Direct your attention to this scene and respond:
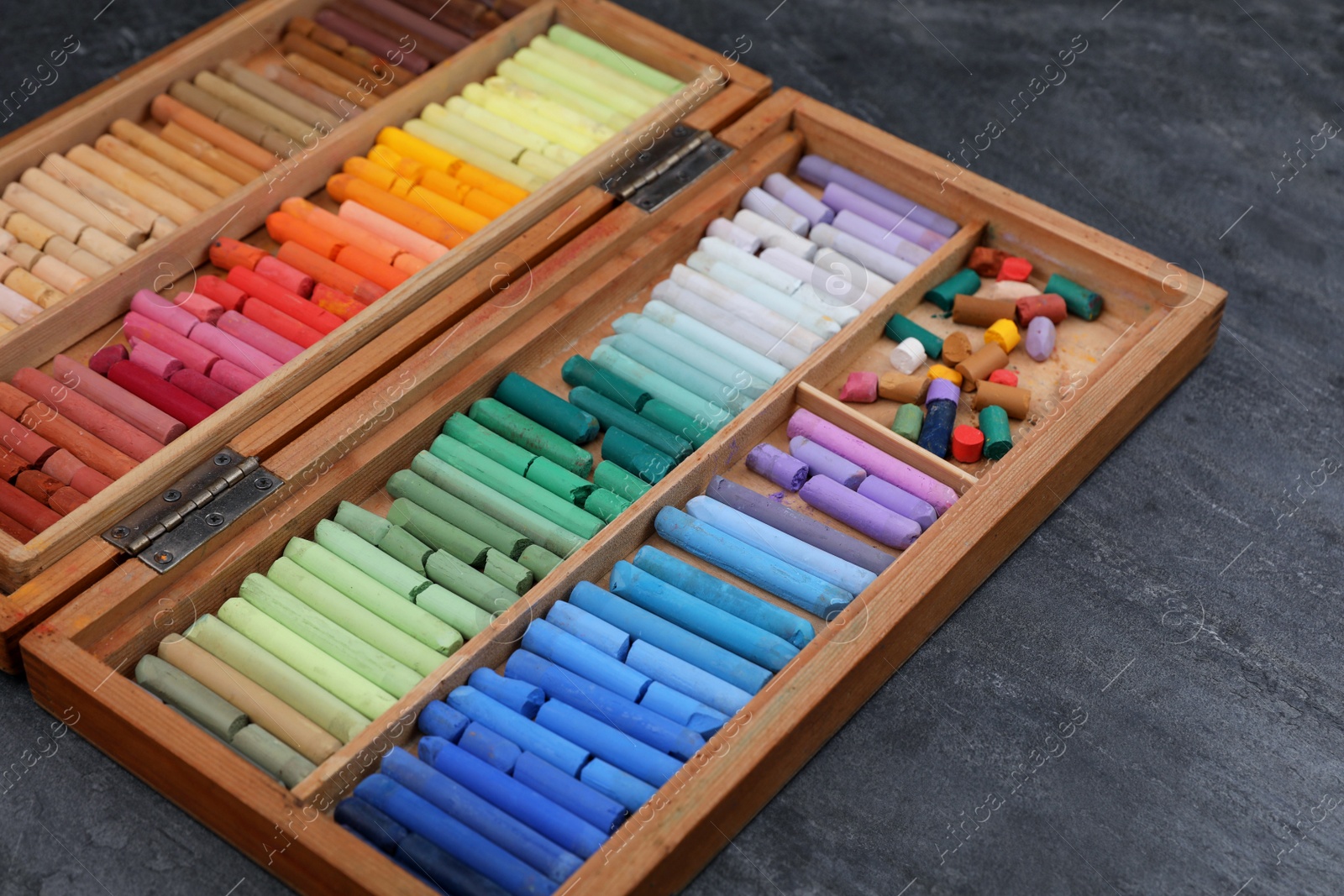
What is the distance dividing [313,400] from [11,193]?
1955 millimetres

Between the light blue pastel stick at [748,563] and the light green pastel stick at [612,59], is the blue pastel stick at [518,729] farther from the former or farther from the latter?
the light green pastel stick at [612,59]

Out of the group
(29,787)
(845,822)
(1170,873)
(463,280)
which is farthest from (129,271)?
(1170,873)

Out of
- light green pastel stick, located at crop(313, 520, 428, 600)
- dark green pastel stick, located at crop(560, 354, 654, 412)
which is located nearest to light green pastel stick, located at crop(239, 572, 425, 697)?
light green pastel stick, located at crop(313, 520, 428, 600)

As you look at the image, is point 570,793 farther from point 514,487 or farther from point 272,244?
point 272,244

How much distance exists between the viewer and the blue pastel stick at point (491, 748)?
5750mm

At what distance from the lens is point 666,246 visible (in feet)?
24.5

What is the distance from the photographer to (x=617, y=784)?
18.6 feet

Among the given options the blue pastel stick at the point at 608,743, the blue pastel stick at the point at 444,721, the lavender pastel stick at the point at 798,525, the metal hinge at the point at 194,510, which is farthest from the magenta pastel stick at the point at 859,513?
the metal hinge at the point at 194,510

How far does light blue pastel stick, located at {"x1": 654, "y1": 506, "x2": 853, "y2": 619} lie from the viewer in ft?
20.4

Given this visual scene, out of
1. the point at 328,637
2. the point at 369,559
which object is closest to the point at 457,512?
the point at 369,559

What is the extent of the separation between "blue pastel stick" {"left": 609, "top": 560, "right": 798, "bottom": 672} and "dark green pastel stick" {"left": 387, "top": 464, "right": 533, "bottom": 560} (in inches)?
15.9

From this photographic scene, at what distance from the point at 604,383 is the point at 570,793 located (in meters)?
1.89

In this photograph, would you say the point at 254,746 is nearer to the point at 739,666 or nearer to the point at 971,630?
the point at 739,666

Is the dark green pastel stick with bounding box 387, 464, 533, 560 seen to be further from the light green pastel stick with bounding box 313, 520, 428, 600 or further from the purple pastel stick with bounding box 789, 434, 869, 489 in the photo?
the purple pastel stick with bounding box 789, 434, 869, 489
